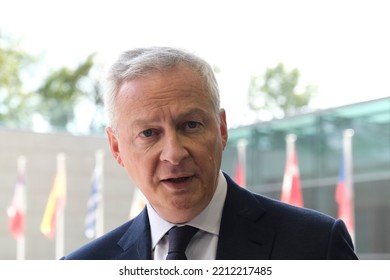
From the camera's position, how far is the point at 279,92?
12.5 m

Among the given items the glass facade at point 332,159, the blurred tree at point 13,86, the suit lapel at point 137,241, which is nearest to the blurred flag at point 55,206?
the blurred tree at point 13,86

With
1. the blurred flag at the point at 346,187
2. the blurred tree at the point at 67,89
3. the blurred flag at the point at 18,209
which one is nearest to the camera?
the blurred flag at the point at 346,187

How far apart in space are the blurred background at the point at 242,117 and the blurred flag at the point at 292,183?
15 mm

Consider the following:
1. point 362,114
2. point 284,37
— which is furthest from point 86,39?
point 362,114

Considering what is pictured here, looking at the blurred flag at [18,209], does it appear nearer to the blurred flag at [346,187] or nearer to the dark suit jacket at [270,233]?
the blurred flag at [346,187]

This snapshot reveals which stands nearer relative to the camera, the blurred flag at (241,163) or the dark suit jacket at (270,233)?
the dark suit jacket at (270,233)

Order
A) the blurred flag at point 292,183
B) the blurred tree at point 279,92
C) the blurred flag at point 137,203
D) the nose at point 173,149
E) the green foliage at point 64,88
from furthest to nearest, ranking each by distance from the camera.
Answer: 1. the green foliage at point 64,88
2. the blurred tree at point 279,92
3. the blurred flag at point 137,203
4. the blurred flag at point 292,183
5. the nose at point 173,149

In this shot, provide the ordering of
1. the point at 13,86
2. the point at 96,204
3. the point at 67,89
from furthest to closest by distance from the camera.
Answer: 1. the point at 67,89
2. the point at 13,86
3. the point at 96,204

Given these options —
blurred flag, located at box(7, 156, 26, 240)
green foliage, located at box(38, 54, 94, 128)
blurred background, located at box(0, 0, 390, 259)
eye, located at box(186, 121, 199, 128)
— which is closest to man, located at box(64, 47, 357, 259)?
eye, located at box(186, 121, 199, 128)

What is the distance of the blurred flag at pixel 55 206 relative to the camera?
9.76 m

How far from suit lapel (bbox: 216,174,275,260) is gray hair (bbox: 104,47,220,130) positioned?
171mm

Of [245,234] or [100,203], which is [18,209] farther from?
[245,234]

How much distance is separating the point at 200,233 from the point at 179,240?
40mm

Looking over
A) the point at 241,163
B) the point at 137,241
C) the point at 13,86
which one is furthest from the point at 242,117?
the point at 137,241
